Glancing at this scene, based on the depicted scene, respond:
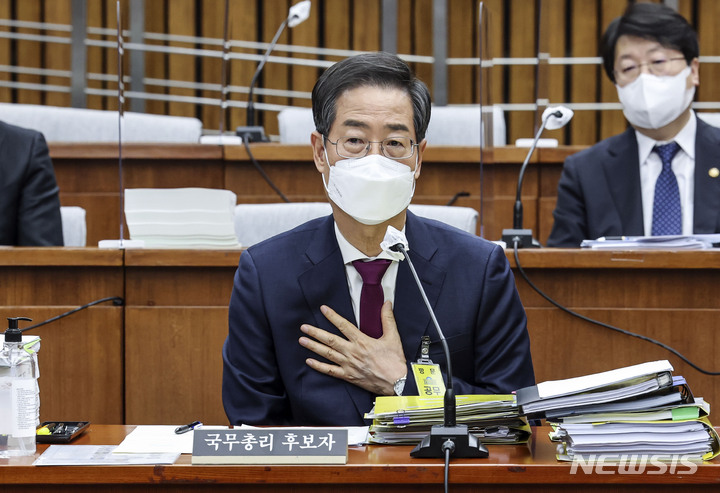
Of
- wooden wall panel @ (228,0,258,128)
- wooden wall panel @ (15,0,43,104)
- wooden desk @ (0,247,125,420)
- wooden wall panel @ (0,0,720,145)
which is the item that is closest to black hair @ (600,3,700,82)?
wooden desk @ (0,247,125,420)

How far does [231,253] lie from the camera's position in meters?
2.29

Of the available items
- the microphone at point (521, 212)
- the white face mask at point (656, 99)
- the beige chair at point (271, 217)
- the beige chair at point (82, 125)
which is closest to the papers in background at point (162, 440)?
the microphone at point (521, 212)

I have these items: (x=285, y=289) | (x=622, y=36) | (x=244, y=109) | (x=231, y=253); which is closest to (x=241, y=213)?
(x=231, y=253)

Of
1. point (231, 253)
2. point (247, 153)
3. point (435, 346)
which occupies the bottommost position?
point (435, 346)

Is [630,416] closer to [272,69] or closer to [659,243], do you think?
[659,243]

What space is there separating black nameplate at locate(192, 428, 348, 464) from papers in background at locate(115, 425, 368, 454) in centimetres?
3

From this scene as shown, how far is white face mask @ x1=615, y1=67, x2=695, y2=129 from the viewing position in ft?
9.82

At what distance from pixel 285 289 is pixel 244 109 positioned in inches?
167

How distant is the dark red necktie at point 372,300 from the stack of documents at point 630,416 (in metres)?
0.48

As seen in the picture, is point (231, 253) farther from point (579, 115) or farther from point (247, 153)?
point (579, 115)

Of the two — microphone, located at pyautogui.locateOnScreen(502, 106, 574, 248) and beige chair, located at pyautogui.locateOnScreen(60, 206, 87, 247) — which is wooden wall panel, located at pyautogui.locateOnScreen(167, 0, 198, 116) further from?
microphone, located at pyautogui.locateOnScreen(502, 106, 574, 248)

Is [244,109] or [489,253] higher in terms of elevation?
Answer: [244,109]
